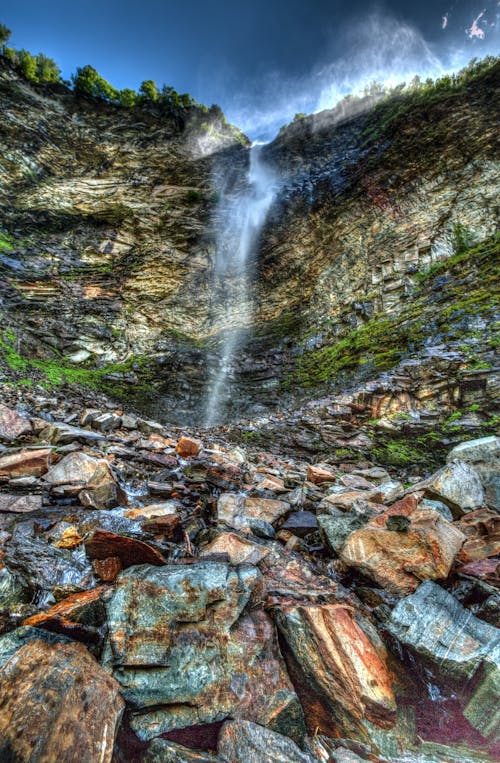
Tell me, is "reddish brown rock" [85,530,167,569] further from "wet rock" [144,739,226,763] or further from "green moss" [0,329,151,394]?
"green moss" [0,329,151,394]

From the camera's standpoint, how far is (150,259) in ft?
59.0

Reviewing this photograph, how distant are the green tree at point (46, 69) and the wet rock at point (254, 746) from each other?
2865 cm

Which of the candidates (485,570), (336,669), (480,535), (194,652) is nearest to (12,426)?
(194,652)

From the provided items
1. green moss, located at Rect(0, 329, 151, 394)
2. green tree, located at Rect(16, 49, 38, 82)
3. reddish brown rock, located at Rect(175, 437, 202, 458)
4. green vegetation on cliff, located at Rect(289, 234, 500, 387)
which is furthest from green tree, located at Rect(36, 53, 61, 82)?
reddish brown rock, located at Rect(175, 437, 202, 458)

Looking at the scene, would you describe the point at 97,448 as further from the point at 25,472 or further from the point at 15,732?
the point at 15,732

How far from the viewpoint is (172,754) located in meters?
1.16

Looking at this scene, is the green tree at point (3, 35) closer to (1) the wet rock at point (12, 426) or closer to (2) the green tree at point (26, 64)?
(2) the green tree at point (26, 64)

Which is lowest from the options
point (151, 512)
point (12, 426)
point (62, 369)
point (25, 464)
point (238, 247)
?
point (151, 512)

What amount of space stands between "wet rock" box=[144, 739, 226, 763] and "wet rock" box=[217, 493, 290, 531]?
1.67 metres

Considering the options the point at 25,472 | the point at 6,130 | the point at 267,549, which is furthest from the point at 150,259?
the point at 267,549

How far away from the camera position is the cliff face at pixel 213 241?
1265 cm

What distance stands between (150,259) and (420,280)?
14.0 metres

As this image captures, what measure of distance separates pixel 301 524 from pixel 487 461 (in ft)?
7.31

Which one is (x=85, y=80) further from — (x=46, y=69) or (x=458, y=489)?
(x=458, y=489)
